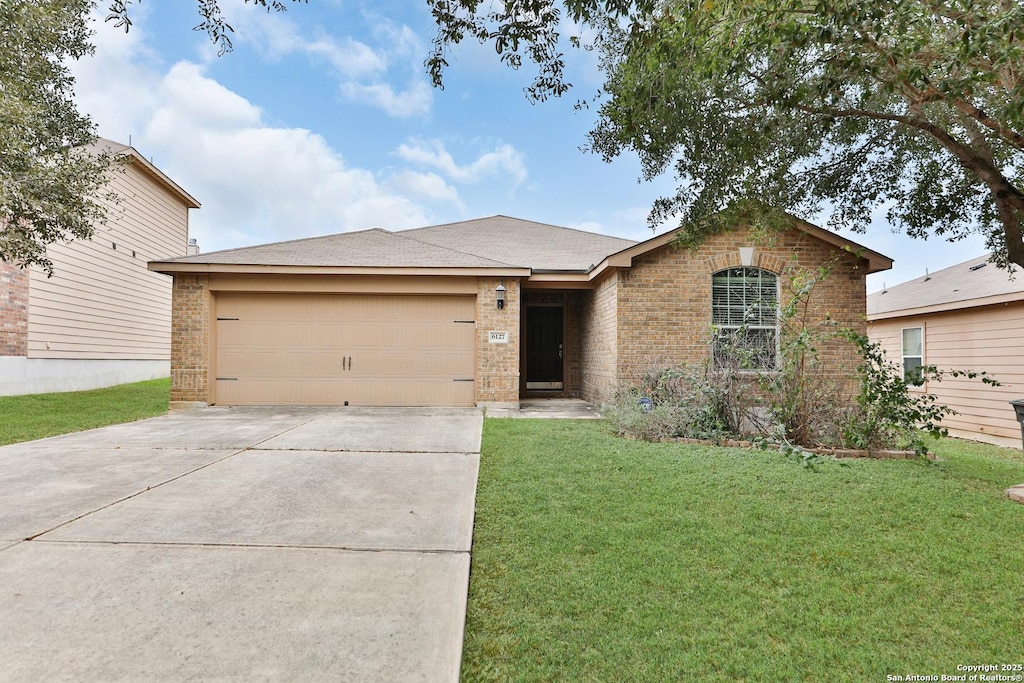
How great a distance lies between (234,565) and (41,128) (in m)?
10.6

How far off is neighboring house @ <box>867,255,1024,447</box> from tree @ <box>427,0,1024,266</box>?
8.37 ft

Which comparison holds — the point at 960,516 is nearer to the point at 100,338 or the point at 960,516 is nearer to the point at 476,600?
the point at 476,600

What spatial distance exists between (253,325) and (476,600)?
8.99 metres

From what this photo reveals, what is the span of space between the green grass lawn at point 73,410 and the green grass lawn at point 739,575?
279 inches

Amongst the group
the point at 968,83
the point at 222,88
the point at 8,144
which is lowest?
the point at 968,83

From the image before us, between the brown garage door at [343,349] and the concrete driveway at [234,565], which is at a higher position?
the brown garage door at [343,349]

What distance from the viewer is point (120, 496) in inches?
161

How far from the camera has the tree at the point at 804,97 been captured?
408 cm

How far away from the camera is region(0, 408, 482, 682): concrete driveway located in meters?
2.10

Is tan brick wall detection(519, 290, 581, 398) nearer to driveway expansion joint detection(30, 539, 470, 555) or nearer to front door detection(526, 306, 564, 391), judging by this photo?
front door detection(526, 306, 564, 391)

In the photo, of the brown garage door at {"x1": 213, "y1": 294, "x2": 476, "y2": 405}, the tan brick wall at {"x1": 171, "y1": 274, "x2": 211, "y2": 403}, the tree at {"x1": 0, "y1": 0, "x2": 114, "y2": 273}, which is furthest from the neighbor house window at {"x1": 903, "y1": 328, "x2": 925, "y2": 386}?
the tree at {"x1": 0, "y1": 0, "x2": 114, "y2": 273}

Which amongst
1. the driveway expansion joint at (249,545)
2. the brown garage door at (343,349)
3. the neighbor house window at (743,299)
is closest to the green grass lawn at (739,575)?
the driveway expansion joint at (249,545)

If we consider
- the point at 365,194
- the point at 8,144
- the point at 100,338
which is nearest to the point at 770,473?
the point at 8,144

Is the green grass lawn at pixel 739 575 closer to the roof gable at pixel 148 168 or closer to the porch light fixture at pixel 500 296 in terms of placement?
the porch light fixture at pixel 500 296
